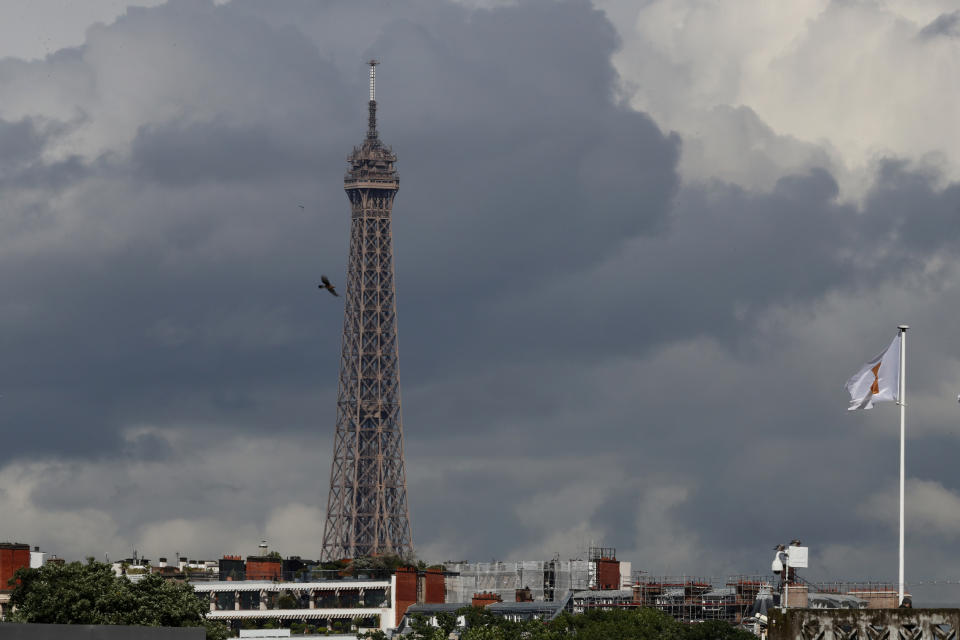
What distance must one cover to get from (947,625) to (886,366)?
17624 mm

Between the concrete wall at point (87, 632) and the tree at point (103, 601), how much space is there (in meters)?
41.2

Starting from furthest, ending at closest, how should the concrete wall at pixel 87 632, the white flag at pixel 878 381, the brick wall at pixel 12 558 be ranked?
the brick wall at pixel 12 558 < the white flag at pixel 878 381 < the concrete wall at pixel 87 632

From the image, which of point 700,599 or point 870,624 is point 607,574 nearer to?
point 700,599

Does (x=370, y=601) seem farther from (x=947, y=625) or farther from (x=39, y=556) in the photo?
(x=947, y=625)

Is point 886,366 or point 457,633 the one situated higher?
point 886,366

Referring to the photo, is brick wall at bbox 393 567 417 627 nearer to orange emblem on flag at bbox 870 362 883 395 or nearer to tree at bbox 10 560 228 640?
tree at bbox 10 560 228 640

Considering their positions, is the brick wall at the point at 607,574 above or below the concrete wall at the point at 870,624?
below

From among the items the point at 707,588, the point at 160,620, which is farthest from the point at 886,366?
the point at 707,588

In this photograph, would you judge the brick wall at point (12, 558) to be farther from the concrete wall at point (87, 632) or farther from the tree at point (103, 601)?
the concrete wall at point (87, 632)

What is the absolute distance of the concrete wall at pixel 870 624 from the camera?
185 feet

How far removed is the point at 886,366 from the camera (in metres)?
74.4

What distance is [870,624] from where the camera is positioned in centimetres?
5647

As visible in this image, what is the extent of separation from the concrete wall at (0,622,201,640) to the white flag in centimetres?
2764

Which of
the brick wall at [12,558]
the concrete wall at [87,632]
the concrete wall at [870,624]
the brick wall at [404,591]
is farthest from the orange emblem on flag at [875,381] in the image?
the brick wall at [404,591]
